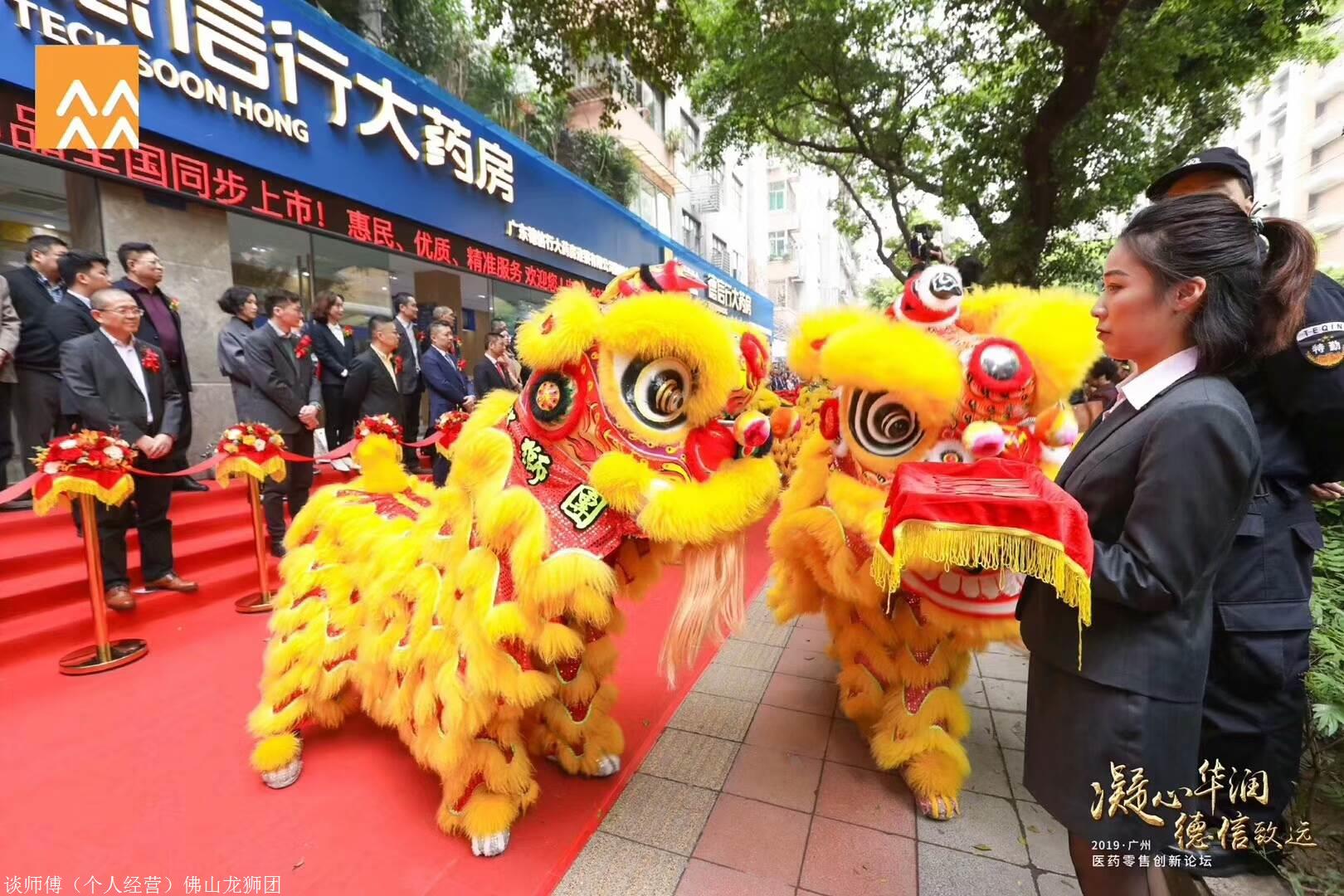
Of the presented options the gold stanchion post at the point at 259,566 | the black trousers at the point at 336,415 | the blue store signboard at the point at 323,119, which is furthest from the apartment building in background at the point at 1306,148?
the gold stanchion post at the point at 259,566

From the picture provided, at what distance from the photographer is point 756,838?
1.97 m

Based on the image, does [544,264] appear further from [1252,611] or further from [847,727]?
[1252,611]

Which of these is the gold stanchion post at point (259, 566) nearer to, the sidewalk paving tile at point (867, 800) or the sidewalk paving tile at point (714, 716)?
the sidewalk paving tile at point (714, 716)

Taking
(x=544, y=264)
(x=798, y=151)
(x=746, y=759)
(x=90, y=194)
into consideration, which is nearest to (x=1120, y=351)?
(x=746, y=759)

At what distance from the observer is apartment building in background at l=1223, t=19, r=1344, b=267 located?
70.8 feet

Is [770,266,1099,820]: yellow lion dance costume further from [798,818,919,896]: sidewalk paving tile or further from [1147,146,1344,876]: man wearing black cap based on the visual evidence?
[1147,146,1344,876]: man wearing black cap

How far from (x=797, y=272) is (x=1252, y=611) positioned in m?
30.4

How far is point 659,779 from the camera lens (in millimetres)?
2246

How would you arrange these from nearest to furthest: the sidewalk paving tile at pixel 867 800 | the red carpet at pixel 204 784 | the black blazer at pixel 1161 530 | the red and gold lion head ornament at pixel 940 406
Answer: the black blazer at pixel 1161 530 < the red and gold lion head ornament at pixel 940 406 < the red carpet at pixel 204 784 < the sidewalk paving tile at pixel 867 800

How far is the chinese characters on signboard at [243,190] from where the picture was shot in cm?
412

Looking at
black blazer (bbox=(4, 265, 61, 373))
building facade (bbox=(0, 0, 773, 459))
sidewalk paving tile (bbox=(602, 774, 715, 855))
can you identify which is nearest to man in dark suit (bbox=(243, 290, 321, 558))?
black blazer (bbox=(4, 265, 61, 373))

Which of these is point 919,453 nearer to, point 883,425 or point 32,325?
point 883,425

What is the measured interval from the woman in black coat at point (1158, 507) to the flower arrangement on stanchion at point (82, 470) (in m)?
3.80

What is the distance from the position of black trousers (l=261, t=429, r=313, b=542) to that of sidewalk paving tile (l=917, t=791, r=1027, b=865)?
4.24 metres
